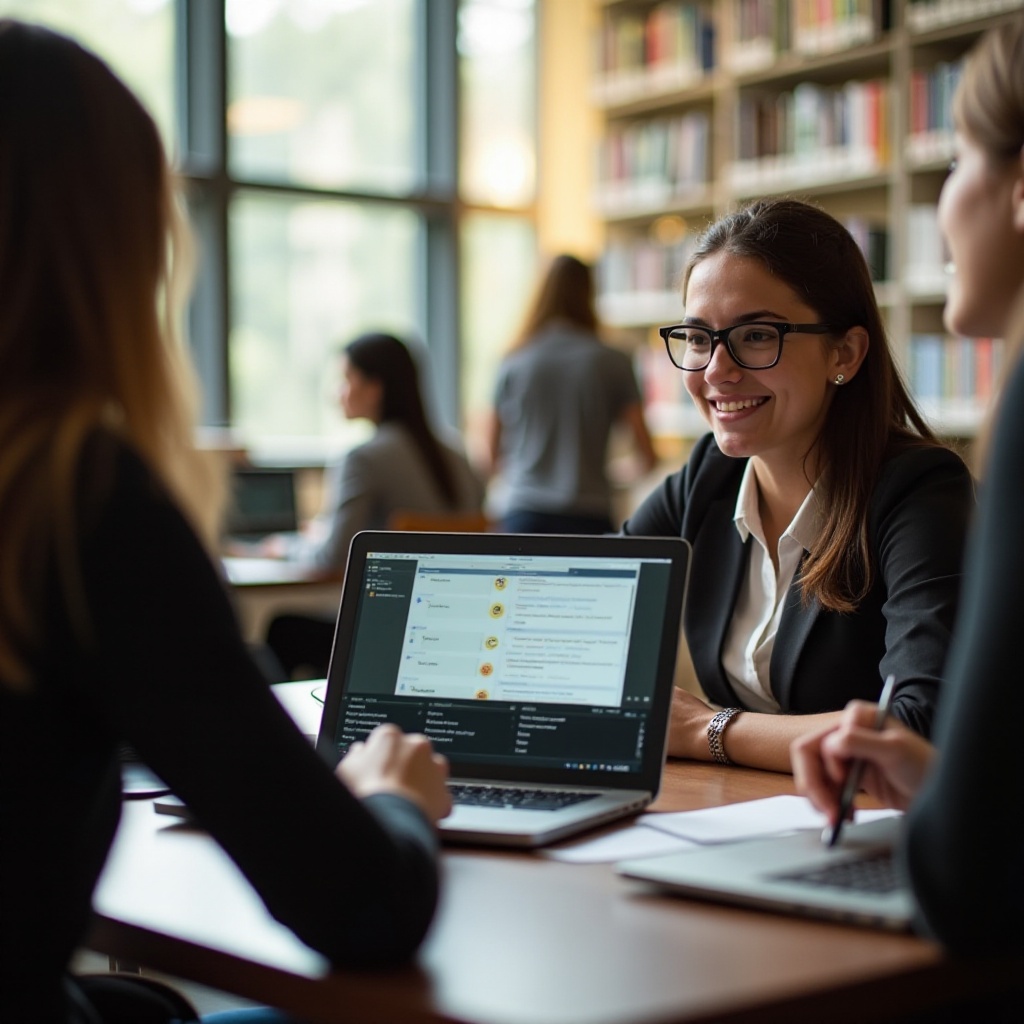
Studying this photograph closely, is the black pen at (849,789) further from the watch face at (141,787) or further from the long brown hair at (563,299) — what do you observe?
the long brown hair at (563,299)

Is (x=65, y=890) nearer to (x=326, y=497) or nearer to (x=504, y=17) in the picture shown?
(x=326, y=497)

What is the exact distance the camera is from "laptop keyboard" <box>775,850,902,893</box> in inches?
40.4

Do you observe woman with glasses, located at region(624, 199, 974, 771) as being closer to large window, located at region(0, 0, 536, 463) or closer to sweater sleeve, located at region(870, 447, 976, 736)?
sweater sleeve, located at region(870, 447, 976, 736)

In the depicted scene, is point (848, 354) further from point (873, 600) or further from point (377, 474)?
point (377, 474)

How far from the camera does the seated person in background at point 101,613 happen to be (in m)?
0.87

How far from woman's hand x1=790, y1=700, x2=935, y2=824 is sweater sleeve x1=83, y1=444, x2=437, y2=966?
373 millimetres

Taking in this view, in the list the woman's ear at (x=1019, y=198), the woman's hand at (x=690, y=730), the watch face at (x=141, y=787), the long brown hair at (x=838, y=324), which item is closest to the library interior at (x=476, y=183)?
the long brown hair at (x=838, y=324)

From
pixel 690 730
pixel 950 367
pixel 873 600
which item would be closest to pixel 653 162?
pixel 950 367

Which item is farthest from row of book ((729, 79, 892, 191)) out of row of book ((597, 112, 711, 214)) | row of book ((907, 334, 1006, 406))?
row of book ((907, 334, 1006, 406))

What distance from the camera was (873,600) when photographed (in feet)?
5.57

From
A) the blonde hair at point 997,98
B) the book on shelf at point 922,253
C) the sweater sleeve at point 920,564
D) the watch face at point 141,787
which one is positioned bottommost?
the watch face at point 141,787

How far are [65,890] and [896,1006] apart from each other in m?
0.53

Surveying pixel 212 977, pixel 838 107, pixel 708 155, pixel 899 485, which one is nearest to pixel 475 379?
pixel 708 155

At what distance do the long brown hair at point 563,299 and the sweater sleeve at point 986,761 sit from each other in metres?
3.81
